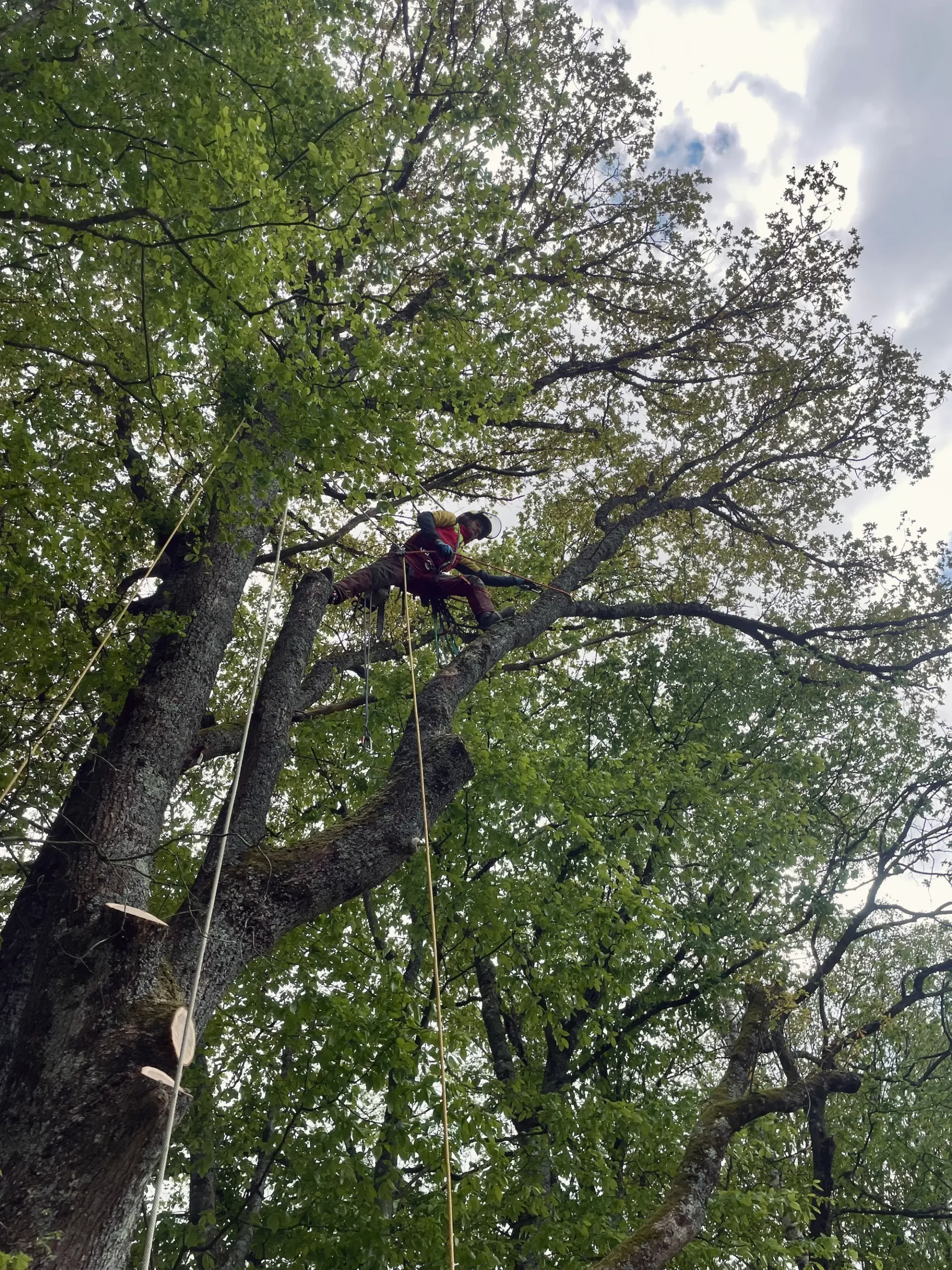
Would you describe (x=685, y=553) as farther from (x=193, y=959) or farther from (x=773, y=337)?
(x=193, y=959)

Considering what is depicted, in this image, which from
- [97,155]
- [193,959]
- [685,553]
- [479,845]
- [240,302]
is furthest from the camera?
[685,553]

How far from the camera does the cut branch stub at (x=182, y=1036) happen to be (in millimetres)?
2432

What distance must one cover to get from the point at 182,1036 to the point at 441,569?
392cm

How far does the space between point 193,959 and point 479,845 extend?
4.22 meters

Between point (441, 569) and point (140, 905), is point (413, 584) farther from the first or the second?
point (140, 905)

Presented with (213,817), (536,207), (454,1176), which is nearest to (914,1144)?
(454,1176)

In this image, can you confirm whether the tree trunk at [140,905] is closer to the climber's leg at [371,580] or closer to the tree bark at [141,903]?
the tree bark at [141,903]

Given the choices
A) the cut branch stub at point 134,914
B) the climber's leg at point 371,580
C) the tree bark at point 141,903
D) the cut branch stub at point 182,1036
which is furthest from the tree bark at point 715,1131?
the climber's leg at point 371,580

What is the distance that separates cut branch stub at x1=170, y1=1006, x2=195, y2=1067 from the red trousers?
2.95 metres

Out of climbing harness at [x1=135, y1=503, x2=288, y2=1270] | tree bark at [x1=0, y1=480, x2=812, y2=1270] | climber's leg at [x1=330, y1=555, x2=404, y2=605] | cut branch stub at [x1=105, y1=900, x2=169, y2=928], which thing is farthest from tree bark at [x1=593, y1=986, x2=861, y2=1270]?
climber's leg at [x1=330, y1=555, x2=404, y2=605]

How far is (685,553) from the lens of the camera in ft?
30.5

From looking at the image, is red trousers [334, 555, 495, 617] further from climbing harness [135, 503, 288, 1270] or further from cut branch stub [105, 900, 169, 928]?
cut branch stub [105, 900, 169, 928]

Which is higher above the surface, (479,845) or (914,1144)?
(479,845)

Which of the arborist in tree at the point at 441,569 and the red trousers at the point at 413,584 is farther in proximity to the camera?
the arborist in tree at the point at 441,569
